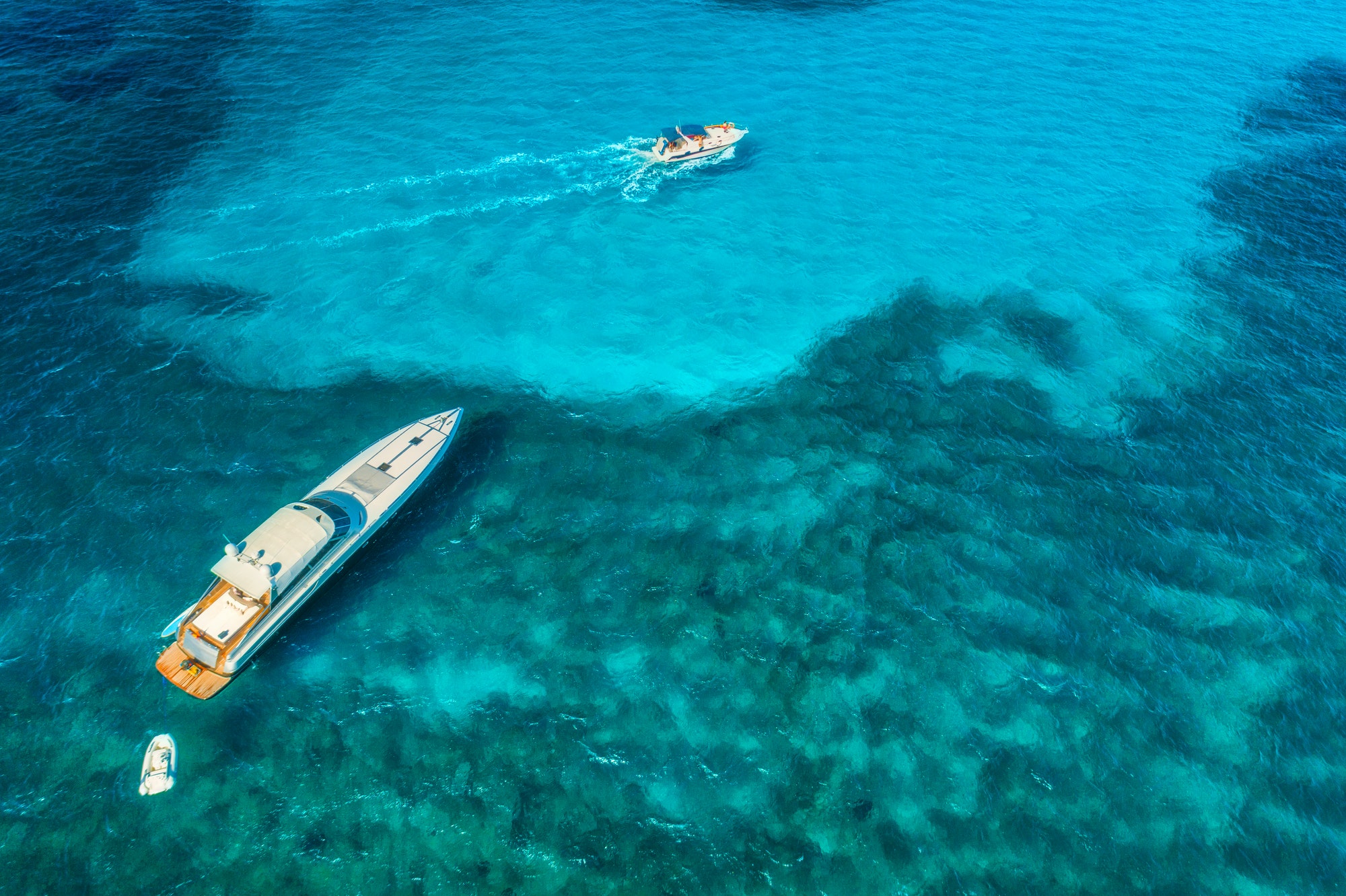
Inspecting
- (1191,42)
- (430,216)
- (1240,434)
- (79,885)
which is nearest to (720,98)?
(430,216)

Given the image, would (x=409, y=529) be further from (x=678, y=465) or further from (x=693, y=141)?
(x=693, y=141)

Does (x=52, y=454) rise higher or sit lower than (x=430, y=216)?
lower

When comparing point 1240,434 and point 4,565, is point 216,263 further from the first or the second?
point 1240,434

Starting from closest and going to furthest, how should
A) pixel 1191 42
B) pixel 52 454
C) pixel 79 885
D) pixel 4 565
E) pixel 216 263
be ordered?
1. pixel 79 885
2. pixel 4 565
3. pixel 52 454
4. pixel 216 263
5. pixel 1191 42

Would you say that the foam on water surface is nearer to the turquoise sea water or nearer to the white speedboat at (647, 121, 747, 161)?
the turquoise sea water

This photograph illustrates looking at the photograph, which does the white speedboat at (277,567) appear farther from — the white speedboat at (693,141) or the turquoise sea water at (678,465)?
the white speedboat at (693,141)

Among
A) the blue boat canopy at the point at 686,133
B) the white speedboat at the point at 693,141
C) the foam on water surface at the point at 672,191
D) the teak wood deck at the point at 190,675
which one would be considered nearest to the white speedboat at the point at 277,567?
the teak wood deck at the point at 190,675
